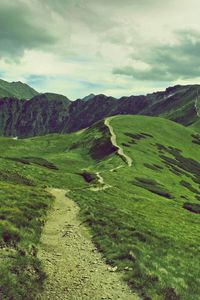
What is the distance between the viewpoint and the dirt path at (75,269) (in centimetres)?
1786

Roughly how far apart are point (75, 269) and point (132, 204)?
3065 centimetres

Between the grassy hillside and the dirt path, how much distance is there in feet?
2.39

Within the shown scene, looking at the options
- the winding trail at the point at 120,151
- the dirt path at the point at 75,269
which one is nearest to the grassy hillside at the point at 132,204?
the dirt path at the point at 75,269

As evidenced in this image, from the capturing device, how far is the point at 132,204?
5062 cm

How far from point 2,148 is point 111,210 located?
120 m

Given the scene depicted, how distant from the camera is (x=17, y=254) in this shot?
20.2m

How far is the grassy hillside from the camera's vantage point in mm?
20859

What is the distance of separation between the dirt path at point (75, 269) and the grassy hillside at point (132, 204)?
2.39 ft

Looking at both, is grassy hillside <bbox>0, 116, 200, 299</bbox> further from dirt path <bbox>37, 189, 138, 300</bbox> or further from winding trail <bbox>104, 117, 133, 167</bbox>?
winding trail <bbox>104, 117, 133, 167</bbox>

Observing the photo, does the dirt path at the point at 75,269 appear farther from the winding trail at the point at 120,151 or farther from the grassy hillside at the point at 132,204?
the winding trail at the point at 120,151

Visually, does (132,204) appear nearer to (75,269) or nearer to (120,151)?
(75,269)

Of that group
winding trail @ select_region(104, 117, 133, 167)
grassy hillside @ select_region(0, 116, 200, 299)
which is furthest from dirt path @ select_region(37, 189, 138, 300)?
winding trail @ select_region(104, 117, 133, 167)

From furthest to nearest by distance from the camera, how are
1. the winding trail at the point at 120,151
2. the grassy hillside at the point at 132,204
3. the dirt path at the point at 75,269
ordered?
the winding trail at the point at 120,151, the grassy hillside at the point at 132,204, the dirt path at the point at 75,269

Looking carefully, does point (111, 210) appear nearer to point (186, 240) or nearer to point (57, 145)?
point (186, 240)
